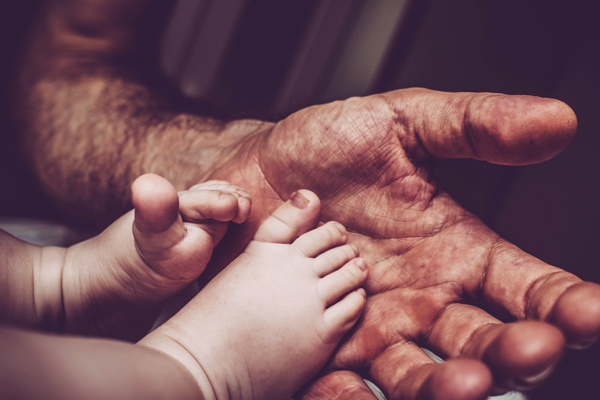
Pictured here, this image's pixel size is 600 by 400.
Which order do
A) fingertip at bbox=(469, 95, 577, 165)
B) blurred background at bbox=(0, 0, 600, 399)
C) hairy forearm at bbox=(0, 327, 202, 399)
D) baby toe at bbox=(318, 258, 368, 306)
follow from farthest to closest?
blurred background at bbox=(0, 0, 600, 399) < baby toe at bbox=(318, 258, 368, 306) < fingertip at bbox=(469, 95, 577, 165) < hairy forearm at bbox=(0, 327, 202, 399)

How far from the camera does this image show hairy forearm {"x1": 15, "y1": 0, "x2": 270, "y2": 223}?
0.83 m

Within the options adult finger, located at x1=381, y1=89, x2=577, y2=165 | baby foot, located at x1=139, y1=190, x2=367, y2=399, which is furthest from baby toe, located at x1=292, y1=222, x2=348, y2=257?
adult finger, located at x1=381, y1=89, x2=577, y2=165

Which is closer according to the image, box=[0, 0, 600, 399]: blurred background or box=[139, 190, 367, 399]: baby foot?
box=[139, 190, 367, 399]: baby foot

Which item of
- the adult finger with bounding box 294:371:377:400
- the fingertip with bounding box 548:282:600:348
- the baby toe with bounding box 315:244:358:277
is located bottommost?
the adult finger with bounding box 294:371:377:400

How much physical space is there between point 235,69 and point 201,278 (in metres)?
0.54

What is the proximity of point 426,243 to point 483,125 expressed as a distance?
0.19 m

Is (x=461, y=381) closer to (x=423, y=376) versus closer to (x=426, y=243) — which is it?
(x=423, y=376)

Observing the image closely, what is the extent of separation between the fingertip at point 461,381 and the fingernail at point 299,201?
285mm

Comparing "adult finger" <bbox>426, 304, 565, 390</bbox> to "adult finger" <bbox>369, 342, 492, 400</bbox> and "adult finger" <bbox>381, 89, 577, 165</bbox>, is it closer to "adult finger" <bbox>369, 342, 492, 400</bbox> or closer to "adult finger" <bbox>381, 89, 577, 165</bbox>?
"adult finger" <bbox>369, 342, 492, 400</bbox>

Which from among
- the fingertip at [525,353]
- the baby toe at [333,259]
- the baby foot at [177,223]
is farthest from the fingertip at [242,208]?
the fingertip at [525,353]

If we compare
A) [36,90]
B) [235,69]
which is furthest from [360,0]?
[36,90]

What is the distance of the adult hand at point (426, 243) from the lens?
14.4 inches

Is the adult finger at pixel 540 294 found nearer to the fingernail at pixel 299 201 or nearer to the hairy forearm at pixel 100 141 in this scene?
the fingernail at pixel 299 201

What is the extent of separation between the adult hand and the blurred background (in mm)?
325
